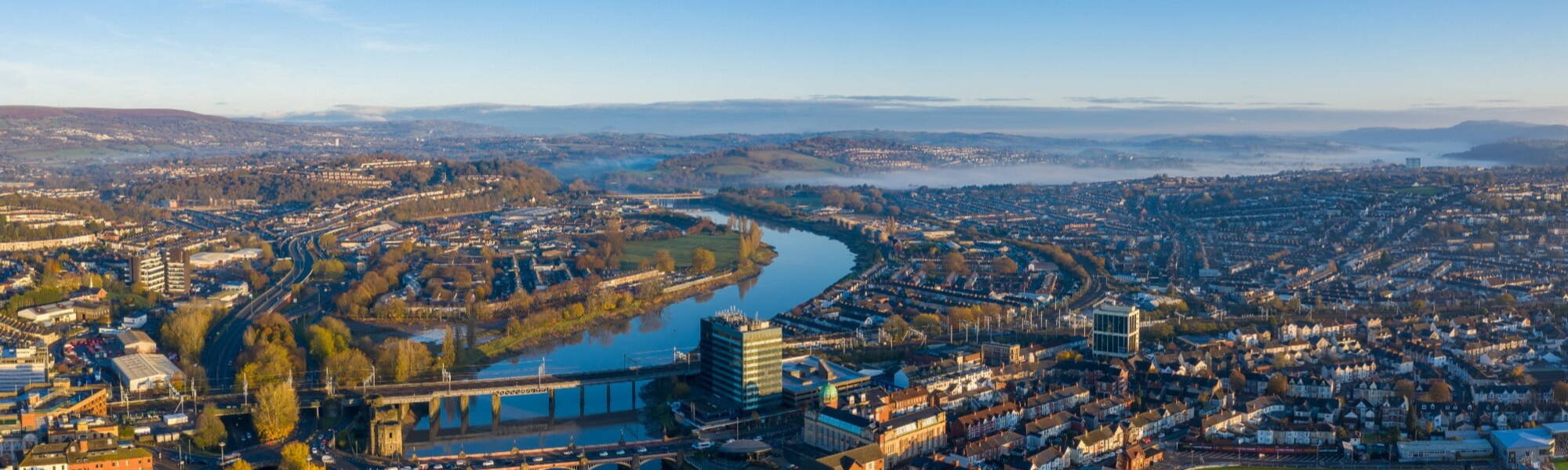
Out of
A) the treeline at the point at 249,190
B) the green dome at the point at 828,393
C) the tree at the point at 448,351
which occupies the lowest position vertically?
the treeline at the point at 249,190

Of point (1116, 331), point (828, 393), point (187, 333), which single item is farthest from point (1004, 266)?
point (187, 333)

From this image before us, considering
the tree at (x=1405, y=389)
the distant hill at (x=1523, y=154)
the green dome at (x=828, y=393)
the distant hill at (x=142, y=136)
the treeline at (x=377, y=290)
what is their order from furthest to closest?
the distant hill at (x=142, y=136) → the distant hill at (x=1523, y=154) → the treeline at (x=377, y=290) → the tree at (x=1405, y=389) → the green dome at (x=828, y=393)

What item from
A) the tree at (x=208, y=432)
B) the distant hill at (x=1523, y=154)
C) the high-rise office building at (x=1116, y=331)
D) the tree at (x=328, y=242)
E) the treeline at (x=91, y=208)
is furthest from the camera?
the distant hill at (x=1523, y=154)

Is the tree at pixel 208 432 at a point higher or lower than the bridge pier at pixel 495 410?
higher

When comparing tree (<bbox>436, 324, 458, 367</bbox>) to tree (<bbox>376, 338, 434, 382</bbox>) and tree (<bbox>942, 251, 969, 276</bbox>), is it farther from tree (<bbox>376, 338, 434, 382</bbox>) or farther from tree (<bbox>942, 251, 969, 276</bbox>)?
tree (<bbox>942, 251, 969, 276</bbox>)

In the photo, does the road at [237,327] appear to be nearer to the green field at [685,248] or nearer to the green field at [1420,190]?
the green field at [685,248]

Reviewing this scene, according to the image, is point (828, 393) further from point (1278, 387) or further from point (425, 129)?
point (425, 129)

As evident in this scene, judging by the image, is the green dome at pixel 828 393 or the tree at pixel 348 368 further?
the tree at pixel 348 368

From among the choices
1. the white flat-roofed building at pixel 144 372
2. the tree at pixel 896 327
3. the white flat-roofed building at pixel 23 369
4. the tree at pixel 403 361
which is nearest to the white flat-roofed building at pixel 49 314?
the white flat-roofed building at pixel 23 369
